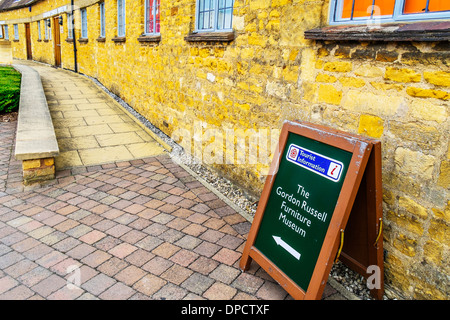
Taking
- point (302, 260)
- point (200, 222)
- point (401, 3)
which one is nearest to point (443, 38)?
point (401, 3)

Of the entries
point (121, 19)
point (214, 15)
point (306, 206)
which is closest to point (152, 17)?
point (121, 19)

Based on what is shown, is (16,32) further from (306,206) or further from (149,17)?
(306,206)

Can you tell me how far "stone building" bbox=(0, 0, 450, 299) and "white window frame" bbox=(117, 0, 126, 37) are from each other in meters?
3.16

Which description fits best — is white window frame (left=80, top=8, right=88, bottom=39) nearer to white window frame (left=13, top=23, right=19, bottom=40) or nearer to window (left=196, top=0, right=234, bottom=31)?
window (left=196, top=0, right=234, bottom=31)

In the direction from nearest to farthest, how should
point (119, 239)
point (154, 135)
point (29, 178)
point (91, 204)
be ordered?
1. point (119, 239)
2. point (91, 204)
3. point (29, 178)
4. point (154, 135)

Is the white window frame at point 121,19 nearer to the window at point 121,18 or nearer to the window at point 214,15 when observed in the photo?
the window at point 121,18

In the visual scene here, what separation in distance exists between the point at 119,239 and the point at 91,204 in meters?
0.95

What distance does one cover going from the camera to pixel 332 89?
117 inches

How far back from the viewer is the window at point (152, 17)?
277 inches

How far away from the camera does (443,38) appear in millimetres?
2066

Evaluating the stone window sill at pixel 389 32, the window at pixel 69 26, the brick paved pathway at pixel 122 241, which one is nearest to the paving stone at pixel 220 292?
the brick paved pathway at pixel 122 241

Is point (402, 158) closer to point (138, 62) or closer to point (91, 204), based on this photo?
point (91, 204)

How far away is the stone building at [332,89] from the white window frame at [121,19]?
316 cm

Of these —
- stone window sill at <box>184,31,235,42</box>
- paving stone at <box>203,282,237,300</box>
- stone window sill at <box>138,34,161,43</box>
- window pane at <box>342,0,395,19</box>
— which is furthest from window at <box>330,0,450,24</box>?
stone window sill at <box>138,34,161,43</box>
